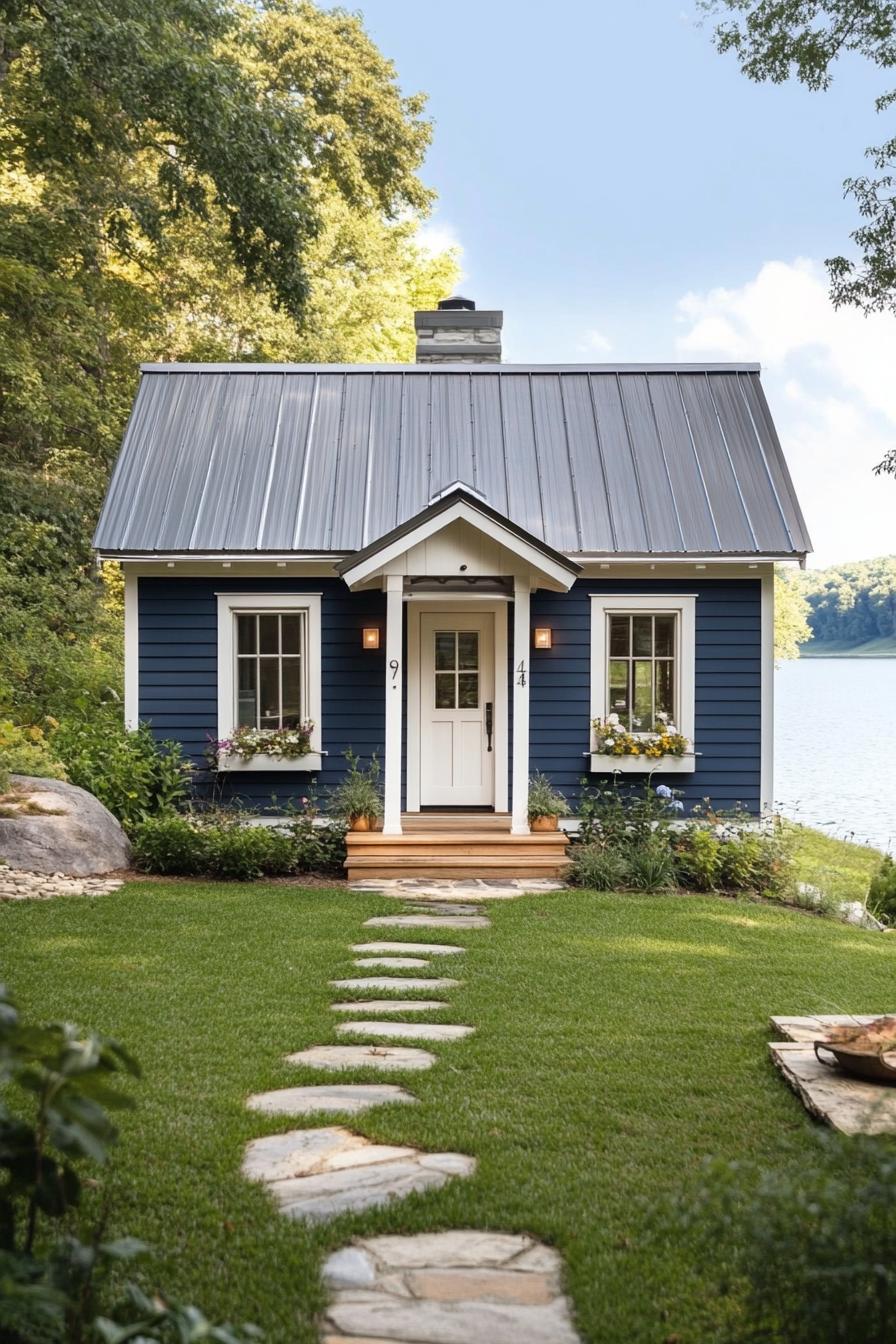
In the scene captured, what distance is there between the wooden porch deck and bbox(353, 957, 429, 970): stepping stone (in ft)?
9.61

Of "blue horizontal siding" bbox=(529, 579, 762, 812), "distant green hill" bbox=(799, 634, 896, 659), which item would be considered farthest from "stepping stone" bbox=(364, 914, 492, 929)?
"distant green hill" bbox=(799, 634, 896, 659)

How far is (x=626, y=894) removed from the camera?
920cm

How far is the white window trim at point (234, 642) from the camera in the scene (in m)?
10.7

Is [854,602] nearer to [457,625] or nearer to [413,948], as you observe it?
[457,625]

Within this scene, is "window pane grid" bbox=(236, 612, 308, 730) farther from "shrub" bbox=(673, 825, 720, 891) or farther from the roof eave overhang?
"shrub" bbox=(673, 825, 720, 891)

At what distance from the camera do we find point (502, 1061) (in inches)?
184

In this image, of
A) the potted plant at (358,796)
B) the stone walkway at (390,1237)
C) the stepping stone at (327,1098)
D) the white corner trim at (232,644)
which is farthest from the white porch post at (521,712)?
the stepping stone at (327,1098)

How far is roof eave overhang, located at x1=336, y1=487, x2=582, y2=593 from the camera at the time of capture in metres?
9.58

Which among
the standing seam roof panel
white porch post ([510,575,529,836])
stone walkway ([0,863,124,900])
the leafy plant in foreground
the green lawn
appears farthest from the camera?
the standing seam roof panel

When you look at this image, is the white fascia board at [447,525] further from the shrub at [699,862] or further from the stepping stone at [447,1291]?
the stepping stone at [447,1291]

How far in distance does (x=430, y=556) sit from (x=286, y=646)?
1.92 m

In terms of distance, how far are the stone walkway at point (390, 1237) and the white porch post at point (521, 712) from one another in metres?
4.46

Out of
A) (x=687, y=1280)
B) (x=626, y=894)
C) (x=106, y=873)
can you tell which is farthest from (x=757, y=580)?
(x=687, y=1280)

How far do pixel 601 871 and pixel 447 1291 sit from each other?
6.84m
